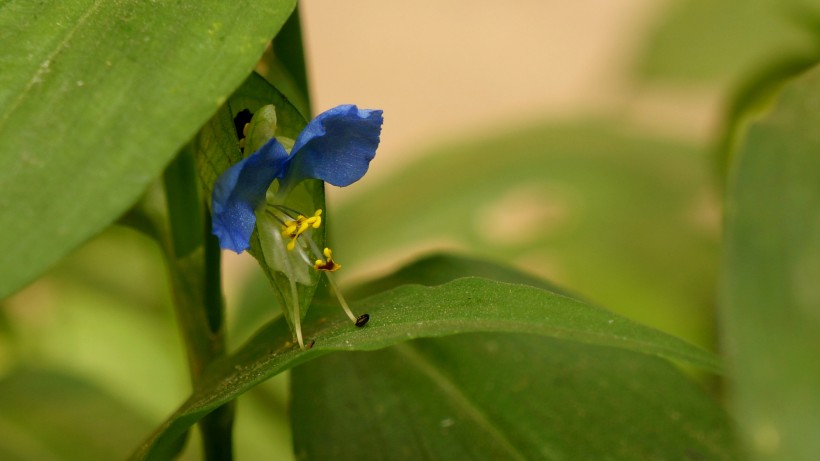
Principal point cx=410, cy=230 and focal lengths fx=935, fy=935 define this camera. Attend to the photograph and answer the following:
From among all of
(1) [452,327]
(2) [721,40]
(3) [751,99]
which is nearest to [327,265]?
(1) [452,327]

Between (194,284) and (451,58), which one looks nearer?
(194,284)

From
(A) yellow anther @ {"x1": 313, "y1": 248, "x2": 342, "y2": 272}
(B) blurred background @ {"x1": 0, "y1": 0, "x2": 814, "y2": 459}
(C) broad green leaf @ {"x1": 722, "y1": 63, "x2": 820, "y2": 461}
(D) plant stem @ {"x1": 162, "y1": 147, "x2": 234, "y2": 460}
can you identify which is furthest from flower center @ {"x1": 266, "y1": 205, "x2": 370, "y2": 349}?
(B) blurred background @ {"x1": 0, "y1": 0, "x2": 814, "y2": 459}

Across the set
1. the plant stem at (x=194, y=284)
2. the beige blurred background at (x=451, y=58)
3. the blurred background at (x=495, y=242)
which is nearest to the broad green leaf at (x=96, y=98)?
the plant stem at (x=194, y=284)

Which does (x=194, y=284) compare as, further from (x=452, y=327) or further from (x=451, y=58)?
(x=451, y=58)

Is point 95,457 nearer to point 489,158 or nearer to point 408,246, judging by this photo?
point 408,246

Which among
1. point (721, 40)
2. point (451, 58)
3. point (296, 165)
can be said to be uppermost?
point (296, 165)

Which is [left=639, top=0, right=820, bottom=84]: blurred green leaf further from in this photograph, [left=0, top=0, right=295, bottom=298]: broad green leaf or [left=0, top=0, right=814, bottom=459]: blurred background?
[left=0, top=0, right=295, bottom=298]: broad green leaf

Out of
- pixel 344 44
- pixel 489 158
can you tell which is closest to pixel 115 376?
pixel 489 158
